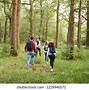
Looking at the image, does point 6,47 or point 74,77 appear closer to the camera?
point 74,77

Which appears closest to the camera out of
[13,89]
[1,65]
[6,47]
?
[13,89]

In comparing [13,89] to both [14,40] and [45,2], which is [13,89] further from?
[45,2]

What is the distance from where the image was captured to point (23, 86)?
12211mm

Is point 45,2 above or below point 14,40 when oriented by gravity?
above

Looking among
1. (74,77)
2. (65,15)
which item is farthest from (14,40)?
(65,15)

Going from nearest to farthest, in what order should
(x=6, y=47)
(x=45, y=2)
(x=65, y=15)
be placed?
1. (x=6, y=47)
2. (x=45, y=2)
3. (x=65, y=15)

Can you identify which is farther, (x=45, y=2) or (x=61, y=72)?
(x=45, y=2)

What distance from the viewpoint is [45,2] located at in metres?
53.9

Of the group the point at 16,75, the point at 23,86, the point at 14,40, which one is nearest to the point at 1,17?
the point at 14,40

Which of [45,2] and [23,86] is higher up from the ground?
[45,2]

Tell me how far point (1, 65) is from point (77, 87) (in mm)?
10439

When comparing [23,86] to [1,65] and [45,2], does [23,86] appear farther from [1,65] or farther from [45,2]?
[45,2]

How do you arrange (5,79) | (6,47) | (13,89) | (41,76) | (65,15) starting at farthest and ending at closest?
(65,15) → (6,47) → (41,76) → (5,79) → (13,89)

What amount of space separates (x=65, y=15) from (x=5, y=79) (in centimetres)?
4439
